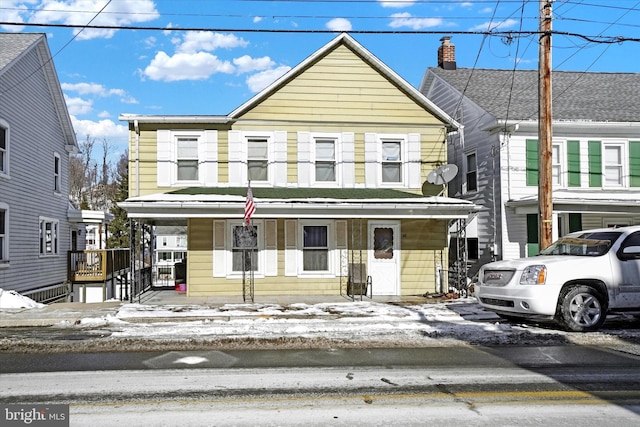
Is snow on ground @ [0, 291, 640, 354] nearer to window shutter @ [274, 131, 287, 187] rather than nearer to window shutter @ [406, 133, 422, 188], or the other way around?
window shutter @ [274, 131, 287, 187]

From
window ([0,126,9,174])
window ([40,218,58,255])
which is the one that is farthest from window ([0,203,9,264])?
window ([40,218,58,255])

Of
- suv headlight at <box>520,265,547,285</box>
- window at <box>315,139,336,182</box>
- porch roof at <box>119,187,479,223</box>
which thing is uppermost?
window at <box>315,139,336,182</box>

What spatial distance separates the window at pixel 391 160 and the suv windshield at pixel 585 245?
627cm

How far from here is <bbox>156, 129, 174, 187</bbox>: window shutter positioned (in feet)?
51.0

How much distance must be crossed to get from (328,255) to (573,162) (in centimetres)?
934

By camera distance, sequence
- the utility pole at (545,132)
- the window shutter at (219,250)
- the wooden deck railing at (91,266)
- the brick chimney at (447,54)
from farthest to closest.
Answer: the brick chimney at (447,54), the wooden deck railing at (91,266), the window shutter at (219,250), the utility pole at (545,132)

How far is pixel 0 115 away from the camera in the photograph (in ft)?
56.3

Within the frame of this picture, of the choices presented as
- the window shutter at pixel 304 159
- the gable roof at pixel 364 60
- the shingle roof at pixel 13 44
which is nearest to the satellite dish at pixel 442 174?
the gable roof at pixel 364 60

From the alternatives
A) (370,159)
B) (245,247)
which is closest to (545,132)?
(370,159)

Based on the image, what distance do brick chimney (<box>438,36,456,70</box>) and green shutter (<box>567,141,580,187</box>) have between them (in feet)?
25.4

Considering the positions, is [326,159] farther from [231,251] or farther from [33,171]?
[33,171]

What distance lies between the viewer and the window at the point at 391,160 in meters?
16.5

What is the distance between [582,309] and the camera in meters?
9.50

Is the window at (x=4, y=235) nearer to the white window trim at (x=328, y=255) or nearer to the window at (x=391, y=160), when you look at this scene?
the white window trim at (x=328, y=255)
